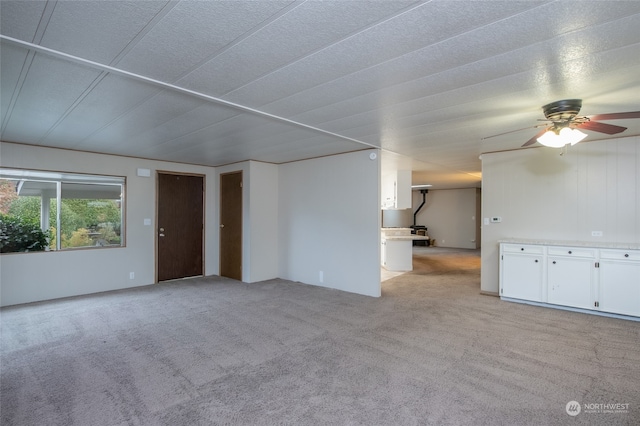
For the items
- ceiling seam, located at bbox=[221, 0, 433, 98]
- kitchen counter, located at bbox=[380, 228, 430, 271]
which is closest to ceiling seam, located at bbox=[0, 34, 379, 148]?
ceiling seam, located at bbox=[221, 0, 433, 98]

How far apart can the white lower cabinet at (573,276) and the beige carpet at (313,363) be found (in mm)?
218

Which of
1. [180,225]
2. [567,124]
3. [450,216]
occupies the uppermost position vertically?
[567,124]

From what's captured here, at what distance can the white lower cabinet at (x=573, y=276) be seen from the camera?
3910mm

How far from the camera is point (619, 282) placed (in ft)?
13.0

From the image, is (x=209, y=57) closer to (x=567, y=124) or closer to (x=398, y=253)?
(x=567, y=124)

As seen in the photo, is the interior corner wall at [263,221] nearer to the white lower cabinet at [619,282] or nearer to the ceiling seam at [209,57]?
the ceiling seam at [209,57]

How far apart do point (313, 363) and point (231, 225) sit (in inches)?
165

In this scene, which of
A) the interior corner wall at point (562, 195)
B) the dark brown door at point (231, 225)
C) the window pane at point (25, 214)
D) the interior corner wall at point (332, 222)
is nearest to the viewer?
the interior corner wall at point (562, 195)

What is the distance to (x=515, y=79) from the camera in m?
2.44

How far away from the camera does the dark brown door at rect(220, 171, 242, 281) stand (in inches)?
248

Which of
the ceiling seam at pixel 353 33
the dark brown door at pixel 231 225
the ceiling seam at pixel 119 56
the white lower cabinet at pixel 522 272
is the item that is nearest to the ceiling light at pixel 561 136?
the white lower cabinet at pixel 522 272

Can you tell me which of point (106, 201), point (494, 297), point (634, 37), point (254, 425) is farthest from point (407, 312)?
point (106, 201)

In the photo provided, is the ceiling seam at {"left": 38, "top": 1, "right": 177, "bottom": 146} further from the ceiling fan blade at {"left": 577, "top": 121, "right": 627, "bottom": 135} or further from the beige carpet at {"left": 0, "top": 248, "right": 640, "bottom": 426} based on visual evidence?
the ceiling fan blade at {"left": 577, "top": 121, "right": 627, "bottom": 135}

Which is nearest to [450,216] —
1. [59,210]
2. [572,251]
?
[572,251]
